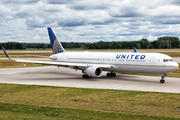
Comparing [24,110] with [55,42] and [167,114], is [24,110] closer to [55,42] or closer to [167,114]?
[167,114]

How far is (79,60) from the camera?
3734cm

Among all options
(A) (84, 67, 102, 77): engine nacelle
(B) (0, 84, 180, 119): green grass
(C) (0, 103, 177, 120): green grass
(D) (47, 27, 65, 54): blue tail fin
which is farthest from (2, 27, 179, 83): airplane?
(C) (0, 103, 177, 120): green grass

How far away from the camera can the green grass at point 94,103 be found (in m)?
14.0

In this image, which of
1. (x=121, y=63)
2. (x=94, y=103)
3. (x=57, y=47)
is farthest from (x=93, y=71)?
(x=57, y=47)

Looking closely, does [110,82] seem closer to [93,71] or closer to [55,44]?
[93,71]

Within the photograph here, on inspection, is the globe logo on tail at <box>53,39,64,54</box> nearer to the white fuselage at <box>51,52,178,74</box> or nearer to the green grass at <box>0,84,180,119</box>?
the white fuselage at <box>51,52,178,74</box>

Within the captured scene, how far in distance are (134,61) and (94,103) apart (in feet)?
47.4

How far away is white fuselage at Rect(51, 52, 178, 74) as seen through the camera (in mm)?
27531

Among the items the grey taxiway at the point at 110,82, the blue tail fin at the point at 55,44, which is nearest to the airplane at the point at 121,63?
the grey taxiway at the point at 110,82

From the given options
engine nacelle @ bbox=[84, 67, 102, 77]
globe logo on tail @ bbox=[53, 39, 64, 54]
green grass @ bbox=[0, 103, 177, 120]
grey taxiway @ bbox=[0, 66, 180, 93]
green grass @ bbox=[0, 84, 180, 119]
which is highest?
globe logo on tail @ bbox=[53, 39, 64, 54]

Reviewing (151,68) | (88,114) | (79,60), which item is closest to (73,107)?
(88,114)

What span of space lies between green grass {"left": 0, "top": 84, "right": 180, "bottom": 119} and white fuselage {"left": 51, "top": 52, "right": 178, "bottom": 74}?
7.91m

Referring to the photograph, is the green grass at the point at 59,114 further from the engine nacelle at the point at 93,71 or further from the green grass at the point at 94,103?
the engine nacelle at the point at 93,71

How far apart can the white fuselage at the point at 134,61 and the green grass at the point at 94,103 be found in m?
7.91
